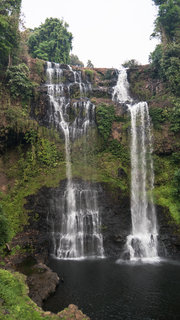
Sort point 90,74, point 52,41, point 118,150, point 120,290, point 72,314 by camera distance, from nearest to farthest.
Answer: point 72,314, point 120,290, point 118,150, point 90,74, point 52,41

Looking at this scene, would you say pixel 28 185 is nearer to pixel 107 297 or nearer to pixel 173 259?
pixel 107 297

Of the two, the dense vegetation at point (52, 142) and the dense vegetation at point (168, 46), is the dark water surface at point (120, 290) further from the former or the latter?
the dense vegetation at point (168, 46)

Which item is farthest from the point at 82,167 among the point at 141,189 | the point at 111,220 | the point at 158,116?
the point at 158,116

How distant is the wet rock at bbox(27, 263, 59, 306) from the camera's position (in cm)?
1050

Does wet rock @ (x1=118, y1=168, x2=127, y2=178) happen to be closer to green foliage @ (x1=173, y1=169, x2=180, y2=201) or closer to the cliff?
the cliff

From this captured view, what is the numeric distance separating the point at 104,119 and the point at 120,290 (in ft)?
53.4

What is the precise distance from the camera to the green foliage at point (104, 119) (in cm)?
2255

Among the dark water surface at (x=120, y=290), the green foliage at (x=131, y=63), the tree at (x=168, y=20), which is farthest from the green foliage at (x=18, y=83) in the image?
the tree at (x=168, y=20)

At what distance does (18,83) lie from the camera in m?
22.7

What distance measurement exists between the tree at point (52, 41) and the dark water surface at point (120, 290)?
34224mm

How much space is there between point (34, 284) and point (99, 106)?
18044 millimetres

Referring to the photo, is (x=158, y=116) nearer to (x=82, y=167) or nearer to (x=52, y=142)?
(x=82, y=167)

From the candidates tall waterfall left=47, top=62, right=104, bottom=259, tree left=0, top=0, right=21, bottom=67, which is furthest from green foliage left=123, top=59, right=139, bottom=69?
tree left=0, top=0, right=21, bottom=67

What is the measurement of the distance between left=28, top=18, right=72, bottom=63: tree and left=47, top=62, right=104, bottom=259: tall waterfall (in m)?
16.1
